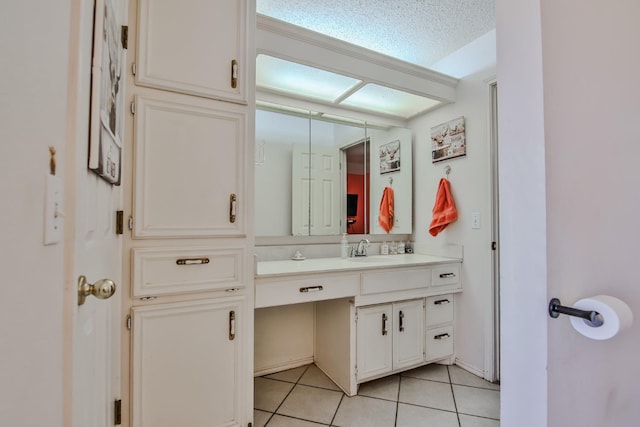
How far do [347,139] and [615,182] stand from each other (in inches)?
73.4

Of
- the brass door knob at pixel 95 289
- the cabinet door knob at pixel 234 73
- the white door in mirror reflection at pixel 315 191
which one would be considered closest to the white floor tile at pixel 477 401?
the white door in mirror reflection at pixel 315 191

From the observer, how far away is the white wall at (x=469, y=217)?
2088 millimetres

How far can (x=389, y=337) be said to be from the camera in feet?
6.41

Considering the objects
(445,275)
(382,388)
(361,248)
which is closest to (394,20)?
(361,248)

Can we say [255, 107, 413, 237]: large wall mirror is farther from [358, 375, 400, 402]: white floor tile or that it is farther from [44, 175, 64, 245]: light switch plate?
[44, 175, 64, 245]: light switch plate

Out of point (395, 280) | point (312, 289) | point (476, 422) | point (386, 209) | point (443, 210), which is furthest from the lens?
point (386, 209)

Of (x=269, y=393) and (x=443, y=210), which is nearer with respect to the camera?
(x=269, y=393)

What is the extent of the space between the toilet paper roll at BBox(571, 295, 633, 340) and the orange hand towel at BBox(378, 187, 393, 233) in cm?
188

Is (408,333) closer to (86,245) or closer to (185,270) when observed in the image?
(185,270)

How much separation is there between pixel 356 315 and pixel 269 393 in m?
0.77

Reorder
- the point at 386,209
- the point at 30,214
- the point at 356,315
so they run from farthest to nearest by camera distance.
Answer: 1. the point at 386,209
2. the point at 356,315
3. the point at 30,214

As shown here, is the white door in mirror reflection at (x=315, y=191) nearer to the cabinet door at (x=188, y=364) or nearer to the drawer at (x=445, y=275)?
the drawer at (x=445, y=275)

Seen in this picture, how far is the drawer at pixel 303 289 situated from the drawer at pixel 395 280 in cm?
8

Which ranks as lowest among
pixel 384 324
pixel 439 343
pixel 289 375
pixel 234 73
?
pixel 289 375
